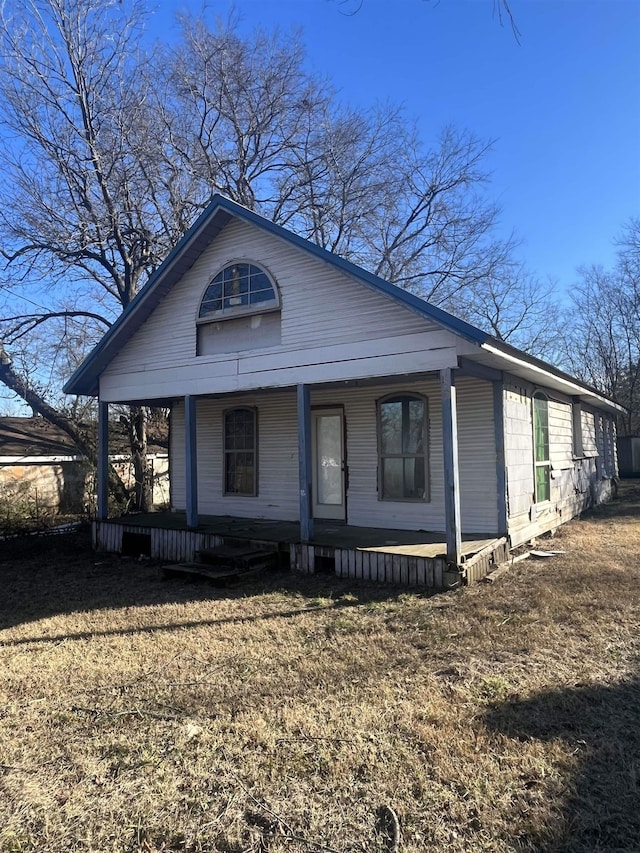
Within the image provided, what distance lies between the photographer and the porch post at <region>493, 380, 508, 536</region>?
870 cm

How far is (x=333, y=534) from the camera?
952 cm

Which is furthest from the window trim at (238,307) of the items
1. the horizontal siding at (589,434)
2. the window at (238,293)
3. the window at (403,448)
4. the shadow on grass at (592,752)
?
the horizontal siding at (589,434)

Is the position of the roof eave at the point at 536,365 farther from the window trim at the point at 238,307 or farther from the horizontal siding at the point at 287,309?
the window trim at the point at 238,307

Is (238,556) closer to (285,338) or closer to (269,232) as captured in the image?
(285,338)

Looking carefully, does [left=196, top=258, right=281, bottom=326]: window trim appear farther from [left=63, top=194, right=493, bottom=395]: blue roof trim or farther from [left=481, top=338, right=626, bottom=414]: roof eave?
[left=481, top=338, right=626, bottom=414]: roof eave

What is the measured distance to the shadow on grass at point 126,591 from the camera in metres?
6.69

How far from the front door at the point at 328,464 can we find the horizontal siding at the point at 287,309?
2279mm

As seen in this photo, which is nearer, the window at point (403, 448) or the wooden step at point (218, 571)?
the wooden step at point (218, 571)

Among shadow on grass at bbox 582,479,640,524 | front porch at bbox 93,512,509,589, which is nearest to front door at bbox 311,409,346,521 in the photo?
front porch at bbox 93,512,509,589

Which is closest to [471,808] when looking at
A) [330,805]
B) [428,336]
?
[330,805]

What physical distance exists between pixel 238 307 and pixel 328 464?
11.0 ft

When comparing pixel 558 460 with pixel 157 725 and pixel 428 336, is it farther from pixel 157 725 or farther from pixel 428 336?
pixel 157 725

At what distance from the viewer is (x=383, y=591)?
735 cm

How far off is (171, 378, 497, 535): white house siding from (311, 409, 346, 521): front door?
0.19 metres
